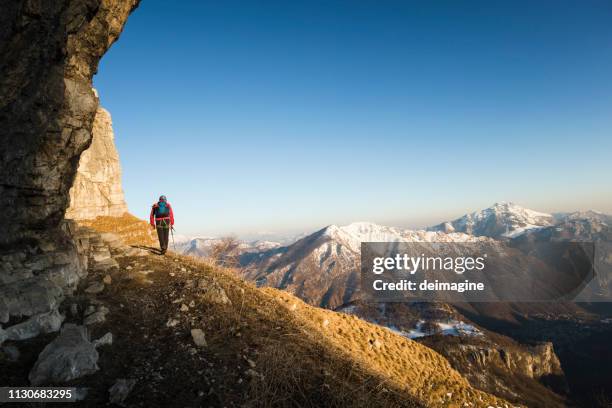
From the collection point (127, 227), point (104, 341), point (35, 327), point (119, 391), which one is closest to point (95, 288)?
point (35, 327)

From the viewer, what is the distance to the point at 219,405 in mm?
6852

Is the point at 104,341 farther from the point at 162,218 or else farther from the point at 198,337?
the point at 162,218

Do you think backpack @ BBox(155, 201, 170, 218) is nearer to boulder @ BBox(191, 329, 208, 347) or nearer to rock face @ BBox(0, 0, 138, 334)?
rock face @ BBox(0, 0, 138, 334)

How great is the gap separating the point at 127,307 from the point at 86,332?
188 cm

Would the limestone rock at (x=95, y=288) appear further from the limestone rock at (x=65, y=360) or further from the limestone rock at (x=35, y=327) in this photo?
the limestone rock at (x=65, y=360)

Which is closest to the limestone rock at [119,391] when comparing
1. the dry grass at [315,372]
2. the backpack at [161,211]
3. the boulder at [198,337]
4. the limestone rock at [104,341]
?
the limestone rock at [104,341]

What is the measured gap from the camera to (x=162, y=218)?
17.8m

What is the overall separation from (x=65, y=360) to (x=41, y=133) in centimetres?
734

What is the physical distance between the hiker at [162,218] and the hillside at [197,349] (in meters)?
2.74

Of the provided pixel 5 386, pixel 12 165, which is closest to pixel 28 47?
pixel 12 165

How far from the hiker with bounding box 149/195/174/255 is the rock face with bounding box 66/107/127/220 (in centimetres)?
1276

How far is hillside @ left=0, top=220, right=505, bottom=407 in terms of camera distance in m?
7.09

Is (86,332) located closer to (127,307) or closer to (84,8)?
(127,307)

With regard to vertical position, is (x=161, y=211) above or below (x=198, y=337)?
above
